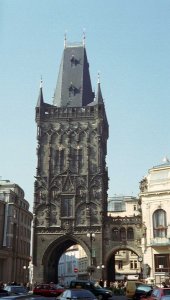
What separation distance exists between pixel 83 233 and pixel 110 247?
4.82 m

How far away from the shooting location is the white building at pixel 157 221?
5750cm

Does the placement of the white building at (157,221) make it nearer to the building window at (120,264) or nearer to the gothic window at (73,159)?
the gothic window at (73,159)

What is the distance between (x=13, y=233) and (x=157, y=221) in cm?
2723

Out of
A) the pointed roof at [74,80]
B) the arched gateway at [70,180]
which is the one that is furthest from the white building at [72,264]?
the pointed roof at [74,80]

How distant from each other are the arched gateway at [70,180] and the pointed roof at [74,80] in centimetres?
18

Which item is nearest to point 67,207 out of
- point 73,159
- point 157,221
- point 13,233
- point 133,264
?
point 73,159

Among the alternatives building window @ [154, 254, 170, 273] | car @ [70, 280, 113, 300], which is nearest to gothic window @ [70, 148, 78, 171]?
building window @ [154, 254, 170, 273]

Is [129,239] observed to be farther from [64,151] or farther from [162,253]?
[64,151]

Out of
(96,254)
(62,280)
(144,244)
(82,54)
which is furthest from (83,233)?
(62,280)

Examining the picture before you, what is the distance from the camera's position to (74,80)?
75.9 m

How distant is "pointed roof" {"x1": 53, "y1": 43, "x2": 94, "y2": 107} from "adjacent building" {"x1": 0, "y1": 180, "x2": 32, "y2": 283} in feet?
63.9

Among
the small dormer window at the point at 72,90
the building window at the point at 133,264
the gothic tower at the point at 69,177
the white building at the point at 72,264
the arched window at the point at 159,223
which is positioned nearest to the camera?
the arched window at the point at 159,223

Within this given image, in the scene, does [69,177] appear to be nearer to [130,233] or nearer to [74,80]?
[130,233]

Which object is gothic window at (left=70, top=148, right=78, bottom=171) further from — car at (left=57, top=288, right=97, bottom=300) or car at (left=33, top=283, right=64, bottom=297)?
car at (left=57, top=288, right=97, bottom=300)
